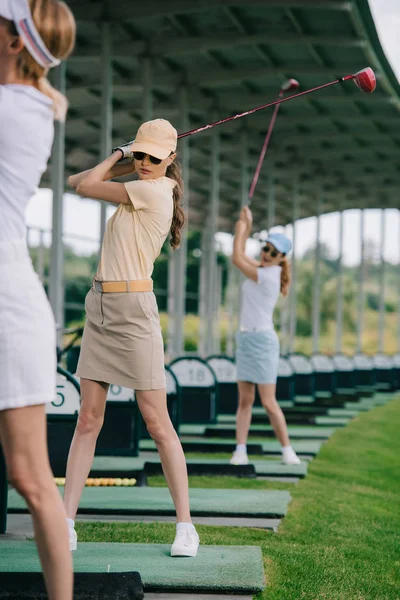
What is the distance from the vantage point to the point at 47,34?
288 cm

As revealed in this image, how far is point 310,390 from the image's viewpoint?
1783cm

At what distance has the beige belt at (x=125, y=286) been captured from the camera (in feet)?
14.9

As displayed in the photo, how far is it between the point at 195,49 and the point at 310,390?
5715 mm

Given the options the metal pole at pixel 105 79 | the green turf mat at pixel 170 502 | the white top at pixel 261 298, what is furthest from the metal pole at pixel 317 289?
the green turf mat at pixel 170 502

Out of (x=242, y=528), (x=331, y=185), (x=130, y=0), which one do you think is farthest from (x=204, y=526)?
(x=331, y=185)

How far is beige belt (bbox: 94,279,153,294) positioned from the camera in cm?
454

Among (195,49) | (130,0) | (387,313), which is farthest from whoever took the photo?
(387,313)

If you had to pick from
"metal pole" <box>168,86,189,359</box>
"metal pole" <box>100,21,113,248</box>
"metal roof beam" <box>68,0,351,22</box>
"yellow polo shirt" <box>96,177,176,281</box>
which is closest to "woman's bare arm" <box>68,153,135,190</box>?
"yellow polo shirt" <box>96,177,176,281</box>

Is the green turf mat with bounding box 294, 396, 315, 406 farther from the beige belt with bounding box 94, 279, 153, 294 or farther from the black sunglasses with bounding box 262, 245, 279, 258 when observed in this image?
the beige belt with bounding box 94, 279, 153, 294

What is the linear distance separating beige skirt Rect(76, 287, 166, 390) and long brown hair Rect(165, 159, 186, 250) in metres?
0.40

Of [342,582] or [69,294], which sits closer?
[342,582]

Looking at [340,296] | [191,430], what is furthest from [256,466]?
[340,296]

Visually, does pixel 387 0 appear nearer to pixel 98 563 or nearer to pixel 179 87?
pixel 179 87

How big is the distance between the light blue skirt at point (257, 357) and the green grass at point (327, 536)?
0.81 m
